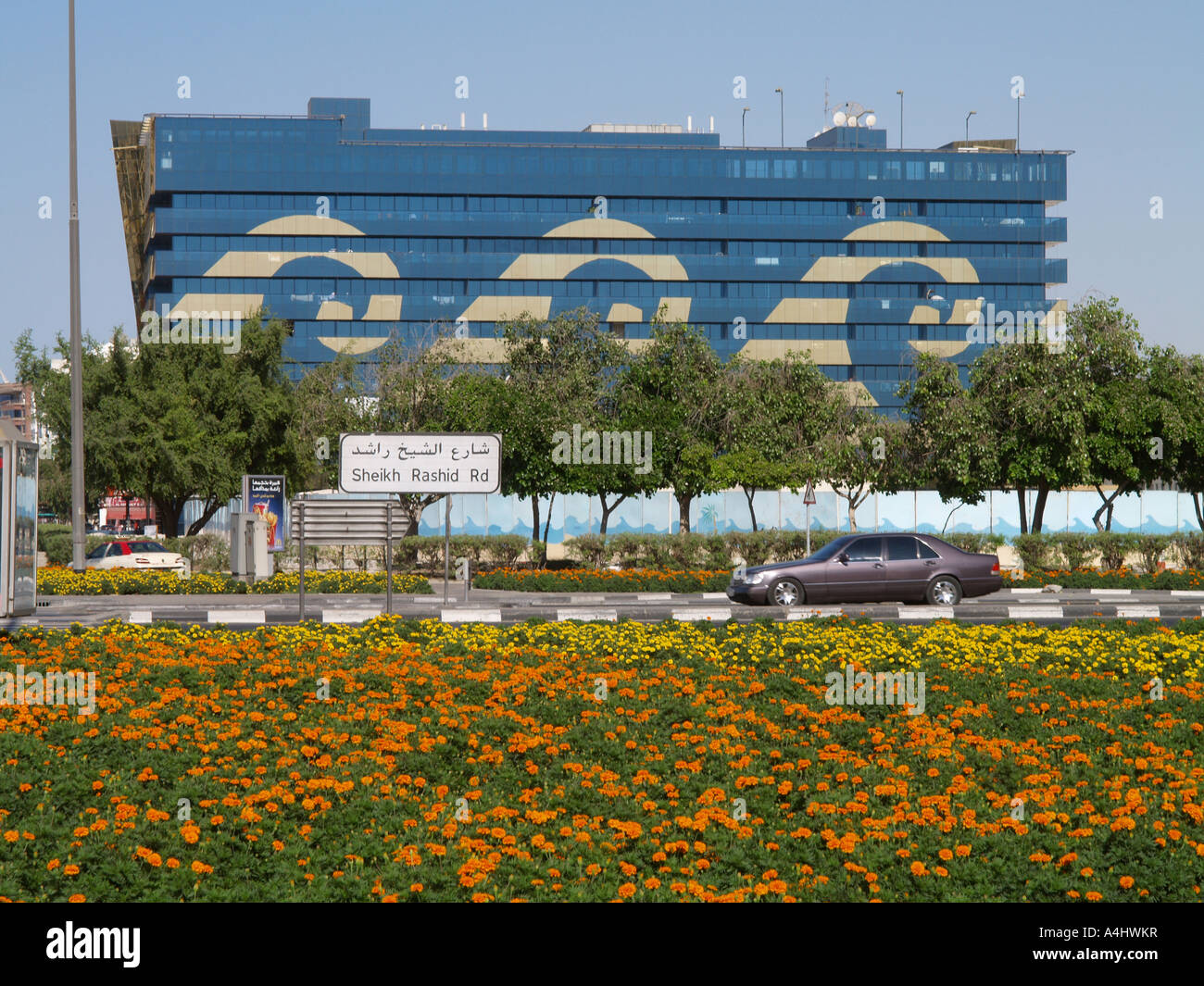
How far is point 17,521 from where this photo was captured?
492 inches

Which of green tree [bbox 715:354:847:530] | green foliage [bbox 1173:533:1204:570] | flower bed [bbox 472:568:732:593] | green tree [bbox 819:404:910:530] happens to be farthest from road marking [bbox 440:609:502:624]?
green tree [bbox 819:404:910:530]

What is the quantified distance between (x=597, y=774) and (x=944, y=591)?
14565mm

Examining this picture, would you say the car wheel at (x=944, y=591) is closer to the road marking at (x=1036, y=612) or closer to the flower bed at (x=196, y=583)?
the road marking at (x=1036, y=612)

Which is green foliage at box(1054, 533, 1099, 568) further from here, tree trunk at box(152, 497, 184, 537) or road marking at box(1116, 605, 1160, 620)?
tree trunk at box(152, 497, 184, 537)

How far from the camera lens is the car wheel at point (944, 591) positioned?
864 inches

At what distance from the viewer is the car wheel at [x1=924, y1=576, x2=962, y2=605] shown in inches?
864

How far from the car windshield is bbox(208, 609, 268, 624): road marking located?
10100 mm

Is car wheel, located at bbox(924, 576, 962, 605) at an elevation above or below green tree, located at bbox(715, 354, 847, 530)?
below

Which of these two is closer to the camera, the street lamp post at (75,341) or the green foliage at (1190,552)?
the street lamp post at (75,341)

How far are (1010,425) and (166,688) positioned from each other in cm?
3290

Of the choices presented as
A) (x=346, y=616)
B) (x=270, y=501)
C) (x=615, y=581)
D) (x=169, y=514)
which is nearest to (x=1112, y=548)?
(x=615, y=581)

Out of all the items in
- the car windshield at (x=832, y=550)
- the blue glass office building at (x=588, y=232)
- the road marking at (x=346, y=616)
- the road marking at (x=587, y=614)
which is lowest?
the road marking at (x=587, y=614)

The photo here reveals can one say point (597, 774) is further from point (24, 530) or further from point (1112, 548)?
point (1112, 548)

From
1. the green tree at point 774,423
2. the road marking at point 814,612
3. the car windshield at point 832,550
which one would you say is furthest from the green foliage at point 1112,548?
the road marking at point 814,612
